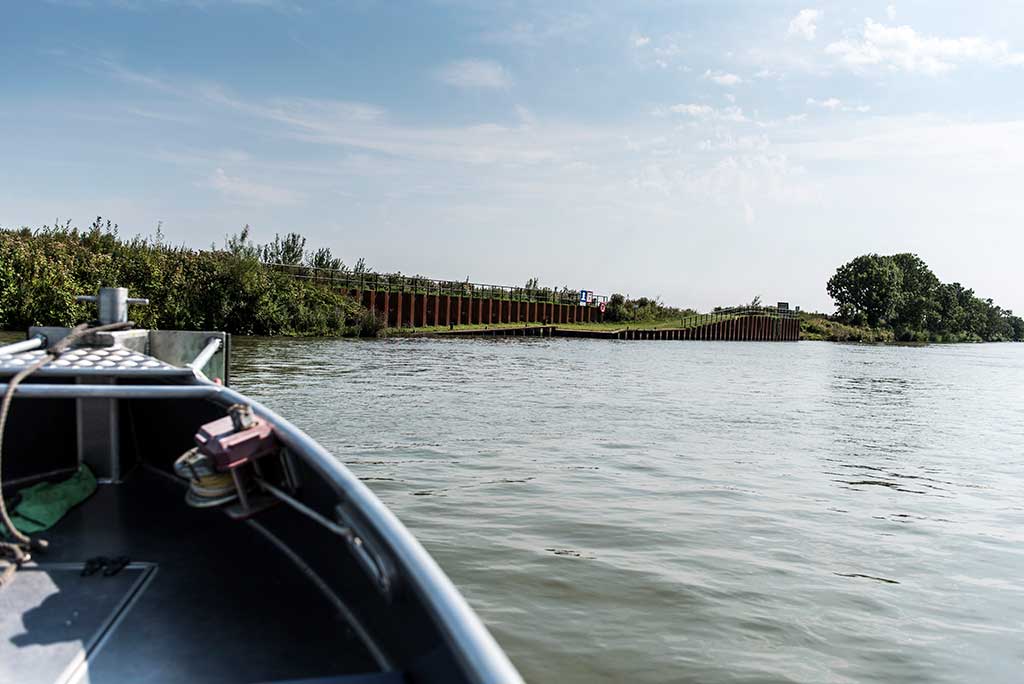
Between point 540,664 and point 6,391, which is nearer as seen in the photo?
point 6,391

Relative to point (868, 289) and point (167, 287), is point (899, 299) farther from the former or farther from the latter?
point (167, 287)

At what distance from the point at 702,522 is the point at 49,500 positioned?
4.98 m

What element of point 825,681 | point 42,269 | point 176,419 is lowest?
point 825,681

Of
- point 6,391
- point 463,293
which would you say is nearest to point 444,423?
point 6,391

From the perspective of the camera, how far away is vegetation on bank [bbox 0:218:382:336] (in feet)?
86.9

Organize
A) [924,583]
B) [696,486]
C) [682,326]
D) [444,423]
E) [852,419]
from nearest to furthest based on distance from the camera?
[924,583] → [696,486] → [444,423] → [852,419] → [682,326]

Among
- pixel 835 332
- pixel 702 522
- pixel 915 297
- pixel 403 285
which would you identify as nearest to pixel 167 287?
pixel 403 285

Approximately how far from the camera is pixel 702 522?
704cm

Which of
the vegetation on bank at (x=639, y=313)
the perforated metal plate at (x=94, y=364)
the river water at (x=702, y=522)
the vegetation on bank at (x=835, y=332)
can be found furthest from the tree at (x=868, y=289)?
the perforated metal plate at (x=94, y=364)

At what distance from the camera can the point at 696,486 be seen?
8.33 metres

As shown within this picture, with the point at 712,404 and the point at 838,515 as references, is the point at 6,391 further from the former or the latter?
the point at 712,404

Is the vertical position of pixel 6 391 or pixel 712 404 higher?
pixel 6 391

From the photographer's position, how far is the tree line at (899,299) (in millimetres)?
92688

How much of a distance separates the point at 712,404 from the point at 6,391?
13563mm
